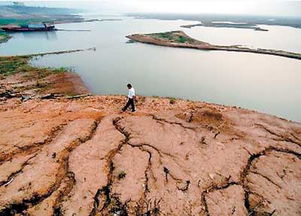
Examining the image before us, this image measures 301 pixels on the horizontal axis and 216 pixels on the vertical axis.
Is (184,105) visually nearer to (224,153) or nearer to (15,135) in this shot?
(224,153)

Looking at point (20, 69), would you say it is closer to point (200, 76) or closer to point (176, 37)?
point (200, 76)

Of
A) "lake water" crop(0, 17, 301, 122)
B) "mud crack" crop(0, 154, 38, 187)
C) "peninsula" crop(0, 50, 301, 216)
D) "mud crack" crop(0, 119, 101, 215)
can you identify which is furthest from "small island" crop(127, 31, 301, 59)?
"mud crack" crop(0, 154, 38, 187)

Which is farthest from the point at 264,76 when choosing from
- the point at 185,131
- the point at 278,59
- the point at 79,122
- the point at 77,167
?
the point at 77,167

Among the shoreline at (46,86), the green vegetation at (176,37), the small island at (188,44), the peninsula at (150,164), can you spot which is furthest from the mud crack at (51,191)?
the green vegetation at (176,37)

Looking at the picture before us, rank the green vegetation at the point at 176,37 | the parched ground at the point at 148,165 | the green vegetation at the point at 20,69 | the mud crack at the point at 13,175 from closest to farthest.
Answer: the parched ground at the point at 148,165
the mud crack at the point at 13,175
the green vegetation at the point at 20,69
the green vegetation at the point at 176,37

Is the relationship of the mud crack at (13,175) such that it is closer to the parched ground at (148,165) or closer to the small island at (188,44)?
the parched ground at (148,165)

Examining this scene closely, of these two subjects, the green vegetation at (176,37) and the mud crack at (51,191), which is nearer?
the mud crack at (51,191)

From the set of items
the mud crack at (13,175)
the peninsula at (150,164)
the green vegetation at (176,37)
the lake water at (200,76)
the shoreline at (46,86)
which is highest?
the mud crack at (13,175)
